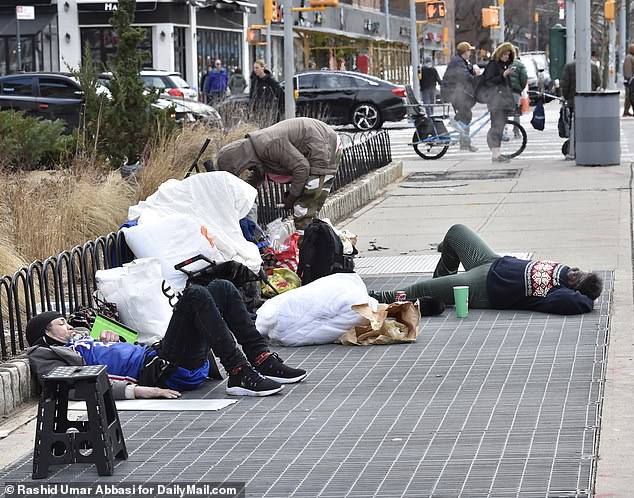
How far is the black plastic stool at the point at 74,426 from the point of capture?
17.5ft

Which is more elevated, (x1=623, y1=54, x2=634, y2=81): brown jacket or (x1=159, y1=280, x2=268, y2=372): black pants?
(x1=623, y1=54, x2=634, y2=81): brown jacket

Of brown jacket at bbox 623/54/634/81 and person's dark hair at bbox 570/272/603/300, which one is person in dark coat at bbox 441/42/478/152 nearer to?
brown jacket at bbox 623/54/634/81

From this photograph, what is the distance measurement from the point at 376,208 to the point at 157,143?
2.92 metres

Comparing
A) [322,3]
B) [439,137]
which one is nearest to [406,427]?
[439,137]

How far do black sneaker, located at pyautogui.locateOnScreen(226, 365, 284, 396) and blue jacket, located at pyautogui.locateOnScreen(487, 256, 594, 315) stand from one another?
2.47m

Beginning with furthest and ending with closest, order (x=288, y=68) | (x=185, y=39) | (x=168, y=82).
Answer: (x=185, y=39) → (x=168, y=82) → (x=288, y=68)

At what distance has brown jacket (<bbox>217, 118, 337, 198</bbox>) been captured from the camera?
10273 mm

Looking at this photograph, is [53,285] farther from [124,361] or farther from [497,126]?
[497,126]

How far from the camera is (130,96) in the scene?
15180 millimetres

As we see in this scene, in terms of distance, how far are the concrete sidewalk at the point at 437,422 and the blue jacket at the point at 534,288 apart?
113 millimetres

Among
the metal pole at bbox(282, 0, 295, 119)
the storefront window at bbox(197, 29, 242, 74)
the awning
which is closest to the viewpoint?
the metal pole at bbox(282, 0, 295, 119)

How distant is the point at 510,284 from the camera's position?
862 centimetres

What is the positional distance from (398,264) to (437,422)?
5.20 metres

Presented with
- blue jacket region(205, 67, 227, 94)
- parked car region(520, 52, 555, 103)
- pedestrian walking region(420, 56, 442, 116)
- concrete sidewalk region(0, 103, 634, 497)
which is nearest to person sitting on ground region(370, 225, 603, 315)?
concrete sidewalk region(0, 103, 634, 497)
